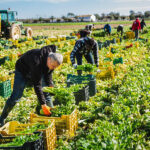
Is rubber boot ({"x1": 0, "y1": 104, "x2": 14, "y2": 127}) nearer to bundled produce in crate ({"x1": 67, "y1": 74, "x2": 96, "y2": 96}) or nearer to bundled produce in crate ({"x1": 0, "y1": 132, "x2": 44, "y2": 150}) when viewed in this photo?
bundled produce in crate ({"x1": 0, "y1": 132, "x2": 44, "y2": 150})

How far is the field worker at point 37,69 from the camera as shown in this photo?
11.9 feet

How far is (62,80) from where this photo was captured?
7895 mm

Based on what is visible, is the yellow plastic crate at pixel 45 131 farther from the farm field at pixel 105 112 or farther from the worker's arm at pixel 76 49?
the worker's arm at pixel 76 49

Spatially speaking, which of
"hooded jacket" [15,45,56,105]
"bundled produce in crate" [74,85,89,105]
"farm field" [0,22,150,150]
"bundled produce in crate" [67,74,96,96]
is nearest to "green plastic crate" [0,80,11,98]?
"farm field" [0,22,150,150]

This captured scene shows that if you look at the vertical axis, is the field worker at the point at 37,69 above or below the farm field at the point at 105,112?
above

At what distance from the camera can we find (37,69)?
11.9 feet

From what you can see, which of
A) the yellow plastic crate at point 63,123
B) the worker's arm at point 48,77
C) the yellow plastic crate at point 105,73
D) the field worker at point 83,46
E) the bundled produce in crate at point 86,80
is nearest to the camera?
the yellow plastic crate at point 63,123

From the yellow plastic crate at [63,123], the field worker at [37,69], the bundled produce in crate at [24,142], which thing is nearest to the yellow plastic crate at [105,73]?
the field worker at [37,69]

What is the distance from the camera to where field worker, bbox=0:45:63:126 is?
3629mm

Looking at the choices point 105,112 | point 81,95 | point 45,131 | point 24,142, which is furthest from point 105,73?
point 24,142

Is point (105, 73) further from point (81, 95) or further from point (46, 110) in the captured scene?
point (46, 110)

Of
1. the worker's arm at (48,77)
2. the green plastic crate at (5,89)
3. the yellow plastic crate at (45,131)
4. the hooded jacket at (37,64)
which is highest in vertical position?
the hooded jacket at (37,64)

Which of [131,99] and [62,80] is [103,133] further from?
[62,80]

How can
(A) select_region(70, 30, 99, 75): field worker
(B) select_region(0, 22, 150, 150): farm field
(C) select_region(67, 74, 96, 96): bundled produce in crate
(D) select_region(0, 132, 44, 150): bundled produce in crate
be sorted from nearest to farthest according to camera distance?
(D) select_region(0, 132, 44, 150): bundled produce in crate < (B) select_region(0, 22, 150, 150): farm field < (C) select_region(67, 74, 96, 96): bundled produce in crate < (A) select_region(70, 30, 99, 75): field worker
